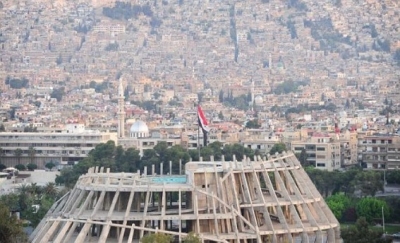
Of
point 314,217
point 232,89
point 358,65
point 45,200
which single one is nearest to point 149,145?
point 45,200

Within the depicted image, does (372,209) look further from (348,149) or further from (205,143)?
(348,149)

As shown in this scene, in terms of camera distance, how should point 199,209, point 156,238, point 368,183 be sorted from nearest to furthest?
point 156,238 < point 199,209 < point 368,183

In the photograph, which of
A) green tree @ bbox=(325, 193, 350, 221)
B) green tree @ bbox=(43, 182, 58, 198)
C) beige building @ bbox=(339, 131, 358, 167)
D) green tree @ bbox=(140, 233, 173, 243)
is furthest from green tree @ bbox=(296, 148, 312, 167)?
green tree @ bbox=(140, 233, 173, 243)

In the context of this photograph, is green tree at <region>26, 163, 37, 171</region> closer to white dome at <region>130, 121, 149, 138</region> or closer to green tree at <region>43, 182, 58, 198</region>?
white dome at <region>130, 121, 149, 138</region>

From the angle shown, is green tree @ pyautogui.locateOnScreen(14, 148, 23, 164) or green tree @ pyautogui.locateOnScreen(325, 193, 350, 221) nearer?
green tree @ pyautogui.locateOnScreen(325, 193, 350, 221)

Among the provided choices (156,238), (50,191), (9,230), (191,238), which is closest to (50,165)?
(50,191)

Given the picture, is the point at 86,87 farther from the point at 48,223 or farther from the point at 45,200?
the point at 48,223
